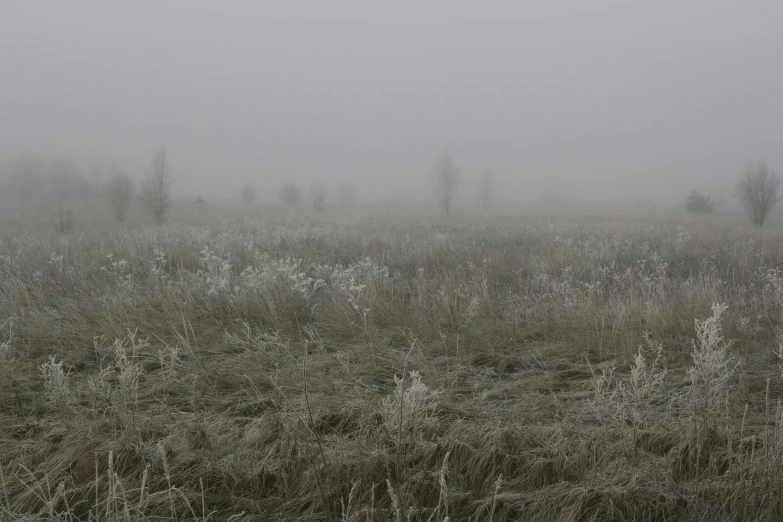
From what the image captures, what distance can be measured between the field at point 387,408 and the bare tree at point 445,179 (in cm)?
3409

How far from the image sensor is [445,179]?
1538 inches

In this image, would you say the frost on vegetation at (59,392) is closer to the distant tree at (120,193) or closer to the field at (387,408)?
the field at (387,408)

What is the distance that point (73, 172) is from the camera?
53.9 metres

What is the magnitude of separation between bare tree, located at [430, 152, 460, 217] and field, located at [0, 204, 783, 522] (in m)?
34.1

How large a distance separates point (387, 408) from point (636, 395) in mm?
1350

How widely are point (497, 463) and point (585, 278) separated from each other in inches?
209

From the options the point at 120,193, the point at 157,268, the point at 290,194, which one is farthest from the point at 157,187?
the point at 290,194

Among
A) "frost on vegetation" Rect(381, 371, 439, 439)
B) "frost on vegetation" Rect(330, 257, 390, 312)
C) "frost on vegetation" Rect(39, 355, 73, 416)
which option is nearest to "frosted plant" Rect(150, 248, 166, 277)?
"frost on vegetation" Rect(330, 257, 390, 312)

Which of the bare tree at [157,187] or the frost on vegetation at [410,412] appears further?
the bare tree at [157,187]

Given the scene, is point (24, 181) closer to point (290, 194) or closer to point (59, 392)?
point (290, 194)

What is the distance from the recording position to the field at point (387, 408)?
1.82 m

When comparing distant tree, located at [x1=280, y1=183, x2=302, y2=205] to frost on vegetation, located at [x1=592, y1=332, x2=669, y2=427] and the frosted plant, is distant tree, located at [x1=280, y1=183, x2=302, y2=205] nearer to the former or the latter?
the frosted plant

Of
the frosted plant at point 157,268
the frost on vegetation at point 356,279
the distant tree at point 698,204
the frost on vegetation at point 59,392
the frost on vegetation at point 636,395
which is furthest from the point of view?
the distant tree at point 698,204

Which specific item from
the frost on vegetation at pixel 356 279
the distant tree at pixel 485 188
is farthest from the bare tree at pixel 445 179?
the frost on vegetation at pixel 356 279
